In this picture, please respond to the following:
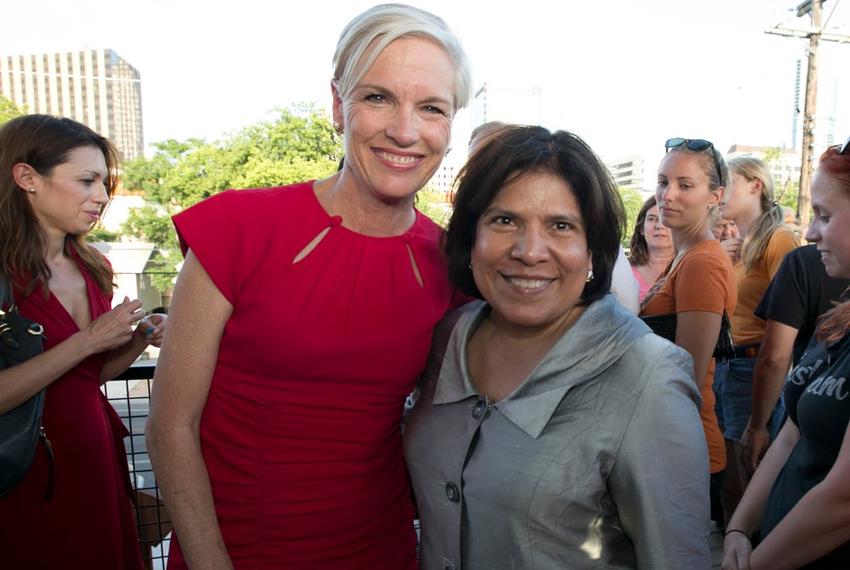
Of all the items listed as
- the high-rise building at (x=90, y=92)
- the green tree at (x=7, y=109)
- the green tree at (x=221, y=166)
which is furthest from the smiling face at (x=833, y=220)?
the high-rise building at (x=90, y=92)

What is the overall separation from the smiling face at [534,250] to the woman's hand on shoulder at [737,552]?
0.94 meters

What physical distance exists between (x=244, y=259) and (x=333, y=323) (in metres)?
0.25

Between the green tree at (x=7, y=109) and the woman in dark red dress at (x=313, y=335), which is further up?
the green tree at (x=7, y=109)

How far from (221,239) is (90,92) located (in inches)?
4391

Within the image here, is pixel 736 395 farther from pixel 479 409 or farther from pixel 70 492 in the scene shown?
pixel 70 492

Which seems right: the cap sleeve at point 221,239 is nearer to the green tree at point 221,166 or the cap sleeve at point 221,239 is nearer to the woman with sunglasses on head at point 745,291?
the woman with sunglasses on head at point 745,291

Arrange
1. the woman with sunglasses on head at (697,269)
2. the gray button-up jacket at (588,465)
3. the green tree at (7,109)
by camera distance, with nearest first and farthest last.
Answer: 1. the gray button-up jacket at (588,465)
2. the woman with sunglasses on head at (697,269)
3. the green tree at (7,109)

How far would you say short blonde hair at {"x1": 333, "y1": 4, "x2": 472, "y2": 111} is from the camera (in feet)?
4.47

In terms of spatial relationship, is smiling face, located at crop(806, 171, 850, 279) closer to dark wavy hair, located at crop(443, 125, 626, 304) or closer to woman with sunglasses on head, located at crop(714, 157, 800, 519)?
dark wavy hair, located at crop(443, 125, 626, 304)

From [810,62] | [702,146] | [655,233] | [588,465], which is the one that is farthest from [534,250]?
[810,62]

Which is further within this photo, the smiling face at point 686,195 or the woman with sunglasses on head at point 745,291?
the woman with sunglasses on head at point 745,291

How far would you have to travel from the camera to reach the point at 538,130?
147 cm

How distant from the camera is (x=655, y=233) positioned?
4816 mm

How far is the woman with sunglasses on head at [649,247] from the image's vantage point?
4820 millimetres
